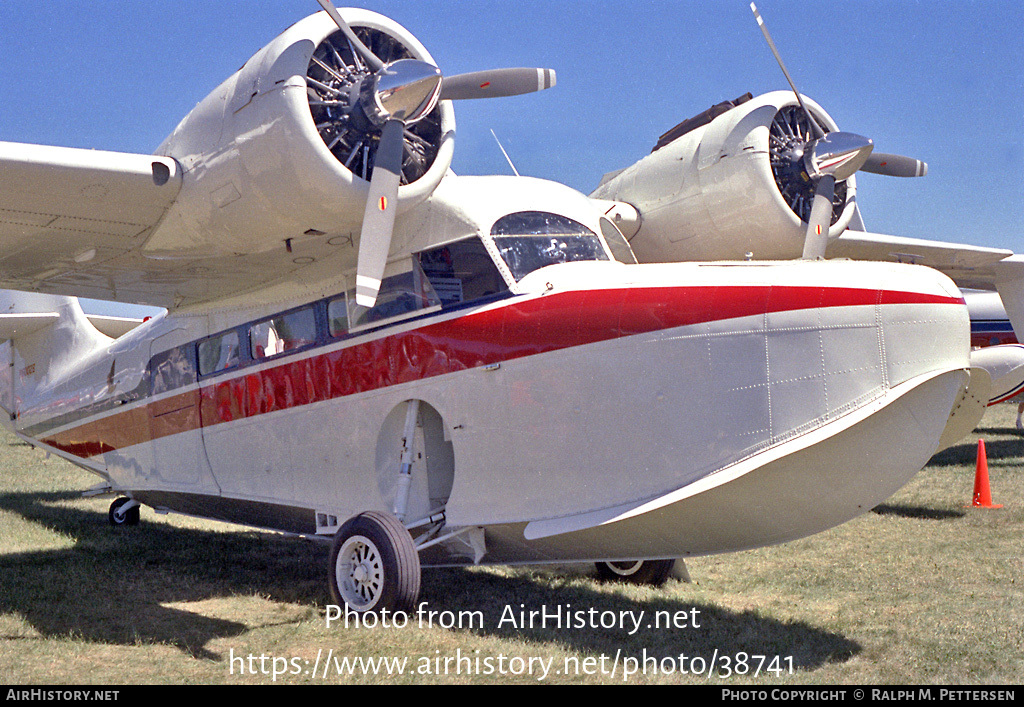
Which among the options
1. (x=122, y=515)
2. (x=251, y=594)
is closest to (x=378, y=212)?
(x=251, y=594)

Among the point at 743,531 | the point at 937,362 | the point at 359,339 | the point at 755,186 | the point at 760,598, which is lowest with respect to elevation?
the point at 760,598

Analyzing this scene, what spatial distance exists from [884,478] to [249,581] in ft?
18.8

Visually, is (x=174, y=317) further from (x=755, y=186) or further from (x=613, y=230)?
(x=755, y=186)

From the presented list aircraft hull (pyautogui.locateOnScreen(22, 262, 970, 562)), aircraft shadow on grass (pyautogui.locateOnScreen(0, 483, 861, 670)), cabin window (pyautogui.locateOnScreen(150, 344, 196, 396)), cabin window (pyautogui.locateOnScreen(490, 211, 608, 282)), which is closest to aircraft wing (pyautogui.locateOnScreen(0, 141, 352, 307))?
cabin window (pyautogui.locateOnScreen(150, 344, 196, 396))

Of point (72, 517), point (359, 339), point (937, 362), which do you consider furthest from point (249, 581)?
point (937, 362)

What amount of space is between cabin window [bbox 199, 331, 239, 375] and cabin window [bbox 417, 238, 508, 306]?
2.62 m

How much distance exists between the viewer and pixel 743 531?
5297 millimetres

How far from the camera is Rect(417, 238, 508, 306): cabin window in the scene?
6.32 m

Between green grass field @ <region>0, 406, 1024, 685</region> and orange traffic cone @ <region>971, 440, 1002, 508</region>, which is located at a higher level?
orange traffic cone @ <region>971, 440, 1002, 508</region>

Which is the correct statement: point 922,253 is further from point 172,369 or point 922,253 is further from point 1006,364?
point 172,369

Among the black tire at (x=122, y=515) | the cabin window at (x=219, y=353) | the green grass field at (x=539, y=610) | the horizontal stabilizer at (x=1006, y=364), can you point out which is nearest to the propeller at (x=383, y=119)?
the green grass field at (x=539, y=610)

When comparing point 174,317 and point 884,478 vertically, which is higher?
point 174,317


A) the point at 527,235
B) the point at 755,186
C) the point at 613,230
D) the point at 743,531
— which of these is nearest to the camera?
the point at 743,531

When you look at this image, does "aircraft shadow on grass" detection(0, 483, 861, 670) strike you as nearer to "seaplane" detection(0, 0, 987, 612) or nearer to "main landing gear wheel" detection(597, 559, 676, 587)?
"main landing gear wheel" detection(597, 559, 676, 587)
